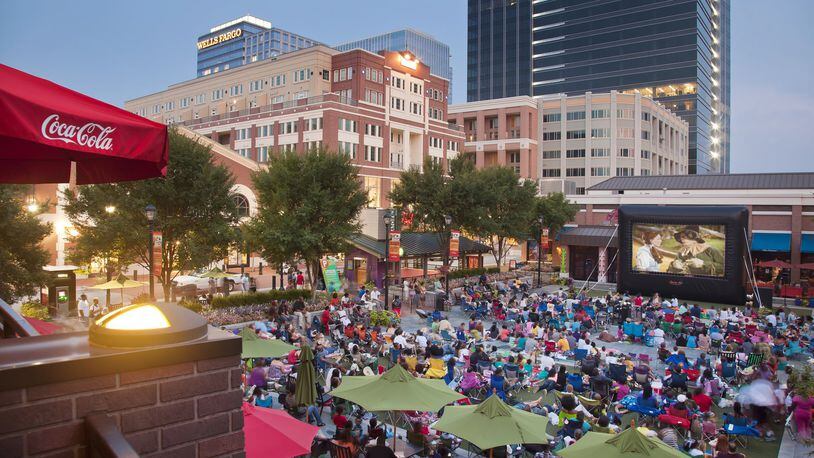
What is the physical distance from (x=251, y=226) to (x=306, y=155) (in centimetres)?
517

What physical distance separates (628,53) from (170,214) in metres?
131

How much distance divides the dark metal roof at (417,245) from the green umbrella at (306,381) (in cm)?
2462

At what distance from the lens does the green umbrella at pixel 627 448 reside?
9.12 meters

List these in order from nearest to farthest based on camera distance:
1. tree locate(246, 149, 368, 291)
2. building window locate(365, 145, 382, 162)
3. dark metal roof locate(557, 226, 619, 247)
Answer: tree locate(246, 149, 368, 291) < dark metal roof locate(557, 226, 619, 247) < building window locate(365, 145, 382, 162)

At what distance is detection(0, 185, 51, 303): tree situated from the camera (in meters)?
21.3

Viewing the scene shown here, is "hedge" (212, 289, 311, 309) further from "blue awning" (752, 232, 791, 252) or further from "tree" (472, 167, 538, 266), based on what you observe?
"blue awning" (752, 232, 791, 252)

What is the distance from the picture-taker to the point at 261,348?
15.7 metres

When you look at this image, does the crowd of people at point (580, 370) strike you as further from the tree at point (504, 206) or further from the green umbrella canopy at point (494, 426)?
the tree at point (504, 206)

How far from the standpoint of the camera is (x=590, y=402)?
14594 millimetres

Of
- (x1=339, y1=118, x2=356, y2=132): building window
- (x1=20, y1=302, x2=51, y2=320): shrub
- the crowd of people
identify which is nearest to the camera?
the crowd of people

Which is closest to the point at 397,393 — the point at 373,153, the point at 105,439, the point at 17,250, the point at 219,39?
the point at 105,439

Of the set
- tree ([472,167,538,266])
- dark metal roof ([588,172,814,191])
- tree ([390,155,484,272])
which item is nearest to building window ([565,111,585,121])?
dark metal roof ([588,172,814,191])

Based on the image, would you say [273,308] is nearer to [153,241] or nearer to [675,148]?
[153,241]

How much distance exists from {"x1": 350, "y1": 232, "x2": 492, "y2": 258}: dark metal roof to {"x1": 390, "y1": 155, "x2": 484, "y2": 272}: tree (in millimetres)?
863
